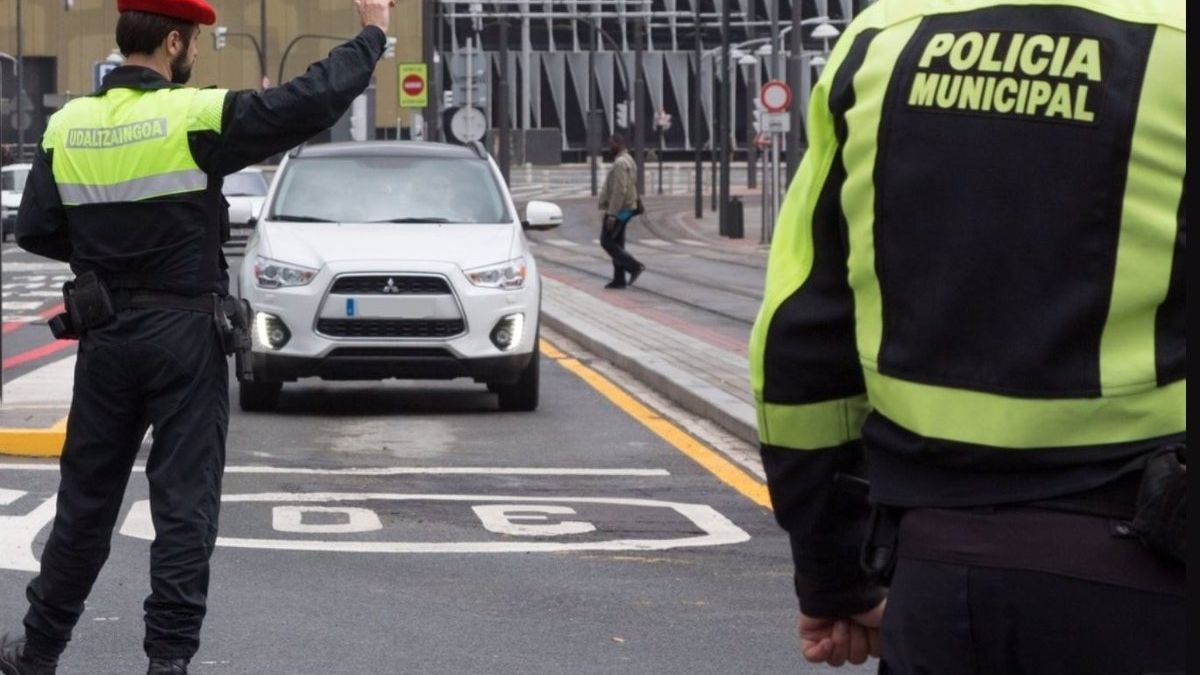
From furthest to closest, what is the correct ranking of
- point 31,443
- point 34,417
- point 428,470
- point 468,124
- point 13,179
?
point 13,179 → point 468,124 → point 34,417 → point 31,443 → point 428,470

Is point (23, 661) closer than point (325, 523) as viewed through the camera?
Yes

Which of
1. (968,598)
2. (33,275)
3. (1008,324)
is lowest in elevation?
(33,275)

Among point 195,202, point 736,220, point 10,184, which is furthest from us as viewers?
point 736,220

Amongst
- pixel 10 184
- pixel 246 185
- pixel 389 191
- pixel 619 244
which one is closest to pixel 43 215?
pixel 389 191

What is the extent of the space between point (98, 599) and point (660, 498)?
3.17 meters

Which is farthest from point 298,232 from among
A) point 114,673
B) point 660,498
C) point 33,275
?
point 33,275

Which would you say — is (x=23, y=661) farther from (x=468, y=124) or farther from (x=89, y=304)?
(x=468, y=124)

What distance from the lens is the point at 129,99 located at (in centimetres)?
589

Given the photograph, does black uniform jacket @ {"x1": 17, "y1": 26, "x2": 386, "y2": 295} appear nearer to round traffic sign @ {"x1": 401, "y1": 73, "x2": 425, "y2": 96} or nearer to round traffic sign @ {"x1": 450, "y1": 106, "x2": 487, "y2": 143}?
round traffic sign @ {"x1": 450, "y1": 106, "x2": 487, "y2": 143}

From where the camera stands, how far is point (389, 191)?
1439 centimetres

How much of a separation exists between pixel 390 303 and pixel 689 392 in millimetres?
1919

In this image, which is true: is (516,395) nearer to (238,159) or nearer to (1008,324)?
(238,159)

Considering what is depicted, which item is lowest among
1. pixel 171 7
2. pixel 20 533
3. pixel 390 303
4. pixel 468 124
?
pixel 20 533

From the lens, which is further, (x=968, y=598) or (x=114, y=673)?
(x=114, y=673)
